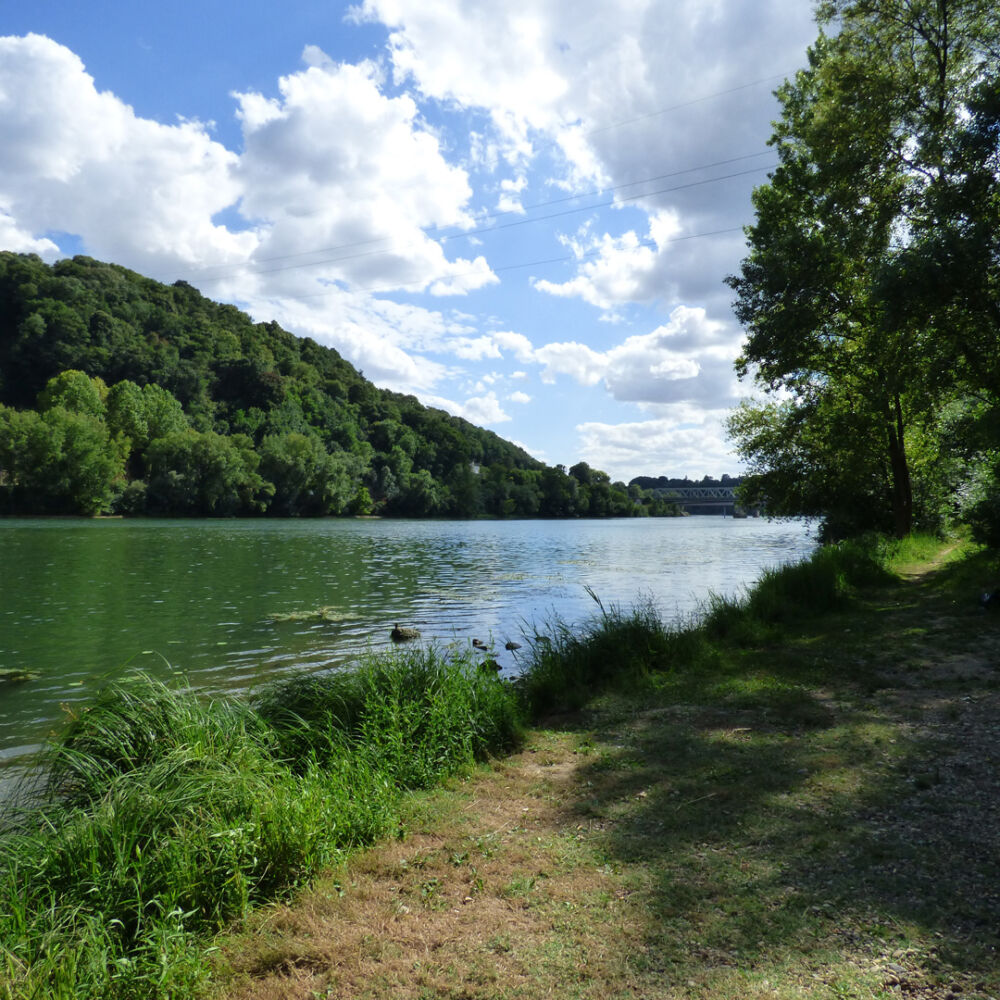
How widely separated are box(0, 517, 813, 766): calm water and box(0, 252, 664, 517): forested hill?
41.5 metres

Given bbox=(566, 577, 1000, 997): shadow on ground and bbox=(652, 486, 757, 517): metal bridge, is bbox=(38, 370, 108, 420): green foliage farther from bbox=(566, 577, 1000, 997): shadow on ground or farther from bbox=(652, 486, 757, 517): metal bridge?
bbox=(652, 486, 757, 517): metal bridge

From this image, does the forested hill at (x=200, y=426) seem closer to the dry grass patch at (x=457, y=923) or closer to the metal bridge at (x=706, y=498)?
the metal bridge at (x=706, y=498)

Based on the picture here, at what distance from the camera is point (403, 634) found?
16.1 metres

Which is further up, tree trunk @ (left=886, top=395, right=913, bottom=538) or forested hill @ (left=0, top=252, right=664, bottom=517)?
forested hill @ (left=0, top=252, right=664, bottom=517)

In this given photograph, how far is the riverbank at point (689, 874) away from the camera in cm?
341

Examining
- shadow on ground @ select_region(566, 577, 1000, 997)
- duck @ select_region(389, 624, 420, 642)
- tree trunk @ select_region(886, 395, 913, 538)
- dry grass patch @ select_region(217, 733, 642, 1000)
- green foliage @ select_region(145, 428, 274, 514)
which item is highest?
green foliage @ select_region(145, 428, 274, 514)

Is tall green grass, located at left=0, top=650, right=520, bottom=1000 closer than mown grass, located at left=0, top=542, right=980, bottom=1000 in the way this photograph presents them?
Yes

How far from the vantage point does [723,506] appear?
600 ft

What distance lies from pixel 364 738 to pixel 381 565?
29.1 m

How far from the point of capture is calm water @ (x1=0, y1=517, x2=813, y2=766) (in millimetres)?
13227

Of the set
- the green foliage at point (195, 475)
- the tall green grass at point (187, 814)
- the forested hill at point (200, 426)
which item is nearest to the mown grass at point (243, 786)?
the tall green grass at point (187, 814)

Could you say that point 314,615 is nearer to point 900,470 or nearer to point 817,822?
point 817,822

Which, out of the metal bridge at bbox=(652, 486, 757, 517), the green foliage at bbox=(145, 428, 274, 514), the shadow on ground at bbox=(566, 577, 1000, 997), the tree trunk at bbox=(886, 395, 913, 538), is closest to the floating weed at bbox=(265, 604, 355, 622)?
the shadow on ground at bbox=(566, 577, 1000, 997)

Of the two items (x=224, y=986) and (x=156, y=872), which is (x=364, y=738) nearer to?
(x=156, y=872)
